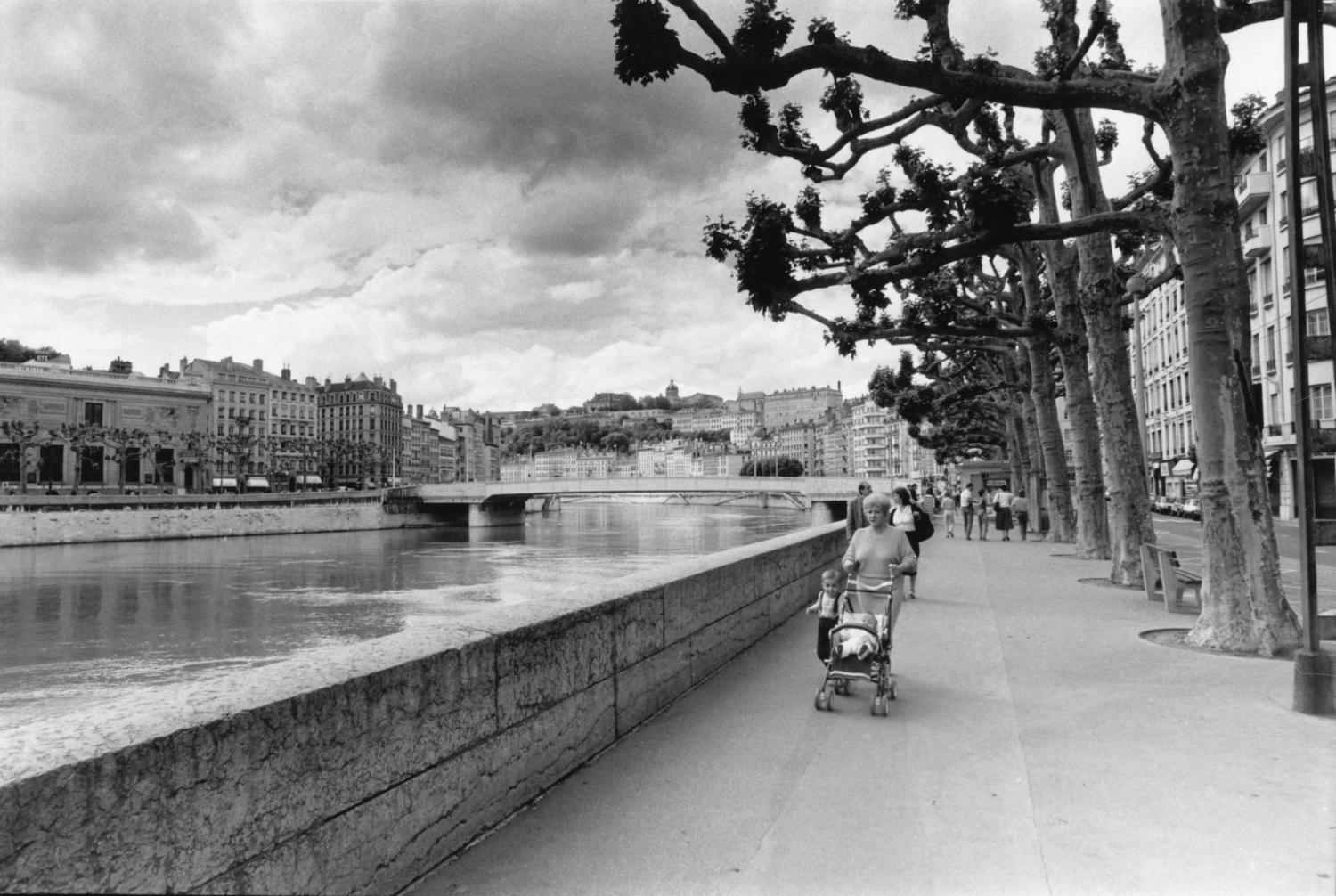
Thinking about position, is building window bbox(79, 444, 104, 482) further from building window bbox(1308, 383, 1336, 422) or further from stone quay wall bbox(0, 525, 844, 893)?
stone quay wall bbox(0, 525, 844, 893)

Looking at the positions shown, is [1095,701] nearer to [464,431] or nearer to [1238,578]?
[1238,578]

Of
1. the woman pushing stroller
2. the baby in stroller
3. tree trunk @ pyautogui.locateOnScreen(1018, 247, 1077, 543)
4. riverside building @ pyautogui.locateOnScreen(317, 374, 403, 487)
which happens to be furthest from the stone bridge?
riverside building @ pyautogui.locateOnScreen(317, 374, 403, 487)

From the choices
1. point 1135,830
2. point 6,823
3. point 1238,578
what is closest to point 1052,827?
point 1135,830

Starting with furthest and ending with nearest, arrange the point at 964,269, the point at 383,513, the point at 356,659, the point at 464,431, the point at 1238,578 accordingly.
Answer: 1. the point at 464,431
2. the point at 383,513
3. the point at 964,269
4. the point at 1238,578
5. the point at 356,659

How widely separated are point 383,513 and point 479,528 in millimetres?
8014

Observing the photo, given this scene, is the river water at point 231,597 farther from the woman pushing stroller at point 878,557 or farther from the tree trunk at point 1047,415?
the tree trunk at point 1047,415

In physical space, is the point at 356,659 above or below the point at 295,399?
below

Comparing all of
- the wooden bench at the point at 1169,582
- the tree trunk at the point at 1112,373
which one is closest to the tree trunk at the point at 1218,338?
the wooden bench at the point at 1169,582

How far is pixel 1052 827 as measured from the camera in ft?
13.1

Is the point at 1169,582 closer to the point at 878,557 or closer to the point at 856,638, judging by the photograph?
the point at 878,557

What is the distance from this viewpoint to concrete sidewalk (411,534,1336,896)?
3.55 m

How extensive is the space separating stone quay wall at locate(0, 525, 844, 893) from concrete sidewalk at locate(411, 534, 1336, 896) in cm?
20

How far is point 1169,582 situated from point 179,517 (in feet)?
214

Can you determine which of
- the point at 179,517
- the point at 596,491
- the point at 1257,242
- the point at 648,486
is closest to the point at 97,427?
the point at 179,517
